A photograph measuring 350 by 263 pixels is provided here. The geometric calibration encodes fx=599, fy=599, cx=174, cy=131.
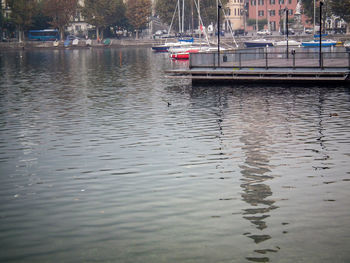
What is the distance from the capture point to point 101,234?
12984 mm

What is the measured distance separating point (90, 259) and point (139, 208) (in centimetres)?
334

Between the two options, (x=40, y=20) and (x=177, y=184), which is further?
(x=40, y=20)

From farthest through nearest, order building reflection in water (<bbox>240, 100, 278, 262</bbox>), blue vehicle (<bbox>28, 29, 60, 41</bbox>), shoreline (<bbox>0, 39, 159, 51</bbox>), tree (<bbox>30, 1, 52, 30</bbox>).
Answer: blue vehicle (<bbox>28, 29, 60, 41</bbox>) < tree (<bbox>30, 1, 52, 30</bbox>) < shoreline (<bbox>0, 39, 159, 51</bbox>) < building reflection in water (<bbox>240, 100, 278, 262</bbox>)

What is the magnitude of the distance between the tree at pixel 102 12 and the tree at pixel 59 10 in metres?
4.13

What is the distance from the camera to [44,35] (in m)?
187

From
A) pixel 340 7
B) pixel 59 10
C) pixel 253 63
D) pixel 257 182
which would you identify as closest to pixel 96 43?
pixel 59 10

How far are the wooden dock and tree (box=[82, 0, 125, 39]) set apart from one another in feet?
422

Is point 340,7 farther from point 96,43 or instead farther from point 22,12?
point 22,12

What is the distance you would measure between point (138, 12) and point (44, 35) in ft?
105

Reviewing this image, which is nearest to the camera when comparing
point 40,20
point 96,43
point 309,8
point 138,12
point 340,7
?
point 340,7

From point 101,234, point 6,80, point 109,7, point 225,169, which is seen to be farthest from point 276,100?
point 109,7

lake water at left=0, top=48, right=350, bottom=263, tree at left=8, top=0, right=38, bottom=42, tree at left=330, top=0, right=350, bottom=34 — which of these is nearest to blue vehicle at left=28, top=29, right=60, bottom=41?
tree at left=8, top=0, right=38, bottom=42

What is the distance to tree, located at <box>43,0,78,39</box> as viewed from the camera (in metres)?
171

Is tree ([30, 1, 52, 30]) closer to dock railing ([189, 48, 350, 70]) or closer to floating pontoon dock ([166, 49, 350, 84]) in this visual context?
dock railing ([189, 48, 350, 70])
